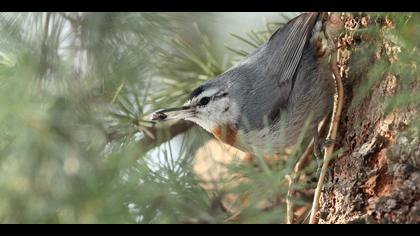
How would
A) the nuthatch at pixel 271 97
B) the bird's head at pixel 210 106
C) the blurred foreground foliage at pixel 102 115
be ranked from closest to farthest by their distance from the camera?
the blurred foreground foliage at pixel 102 115
the nuthatch at pixel 271 97
the bird's head at pixel 210 106

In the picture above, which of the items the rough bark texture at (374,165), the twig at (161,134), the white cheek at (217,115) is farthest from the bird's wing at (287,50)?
the twig at (161,134)

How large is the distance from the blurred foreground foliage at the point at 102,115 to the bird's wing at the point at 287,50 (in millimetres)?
373

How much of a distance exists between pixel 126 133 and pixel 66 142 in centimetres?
42

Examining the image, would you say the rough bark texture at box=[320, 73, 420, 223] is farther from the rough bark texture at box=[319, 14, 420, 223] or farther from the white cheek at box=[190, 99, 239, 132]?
the white cheek at box=[190, 99, 239, 132]

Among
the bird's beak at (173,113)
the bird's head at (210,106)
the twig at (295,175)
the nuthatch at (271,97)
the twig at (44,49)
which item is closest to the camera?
the twig at (295,175)

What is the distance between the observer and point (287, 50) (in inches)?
110

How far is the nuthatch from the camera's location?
2.73 metres

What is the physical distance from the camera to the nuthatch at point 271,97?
8.96ft

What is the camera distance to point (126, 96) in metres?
2.93

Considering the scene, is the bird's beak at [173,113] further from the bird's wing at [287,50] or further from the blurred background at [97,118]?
the bird's wing at [287,50]

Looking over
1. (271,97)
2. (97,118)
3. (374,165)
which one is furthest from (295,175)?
(97,118)
